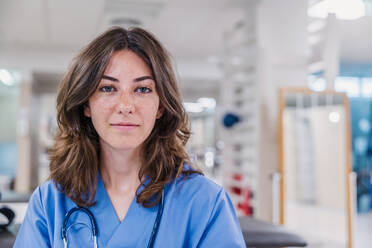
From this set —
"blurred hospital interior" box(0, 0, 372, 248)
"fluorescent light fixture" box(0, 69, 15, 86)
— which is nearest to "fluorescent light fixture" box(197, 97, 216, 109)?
"blurred hospital interior" box(0, 0, 372, 248)

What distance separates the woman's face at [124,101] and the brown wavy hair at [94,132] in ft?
0.07

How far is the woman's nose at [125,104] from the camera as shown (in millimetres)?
1096

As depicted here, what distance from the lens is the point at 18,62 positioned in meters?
6.31

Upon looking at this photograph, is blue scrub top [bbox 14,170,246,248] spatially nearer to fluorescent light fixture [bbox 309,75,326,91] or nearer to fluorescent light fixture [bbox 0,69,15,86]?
fluorescent light fixture [bbox 309,75,326,91]

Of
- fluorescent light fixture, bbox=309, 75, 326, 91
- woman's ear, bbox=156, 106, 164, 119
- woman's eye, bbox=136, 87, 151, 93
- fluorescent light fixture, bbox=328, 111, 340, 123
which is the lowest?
woman's ear, bbox=156, 106, 164, 119

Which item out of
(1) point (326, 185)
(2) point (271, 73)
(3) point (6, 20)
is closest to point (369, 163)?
(1) point (326, 185)

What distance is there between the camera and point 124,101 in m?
1.10

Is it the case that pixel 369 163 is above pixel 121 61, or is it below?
below

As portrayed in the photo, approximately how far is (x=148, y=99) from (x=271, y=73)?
9.16 feet

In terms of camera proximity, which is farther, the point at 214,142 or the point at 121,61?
the point at 214,142

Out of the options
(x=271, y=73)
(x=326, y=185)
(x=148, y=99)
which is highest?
(x=271, y=73)

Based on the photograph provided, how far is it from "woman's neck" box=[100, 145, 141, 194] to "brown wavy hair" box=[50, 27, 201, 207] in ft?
0.11

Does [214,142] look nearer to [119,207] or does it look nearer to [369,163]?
[369,163]

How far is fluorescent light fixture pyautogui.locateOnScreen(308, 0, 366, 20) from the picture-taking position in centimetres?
352
